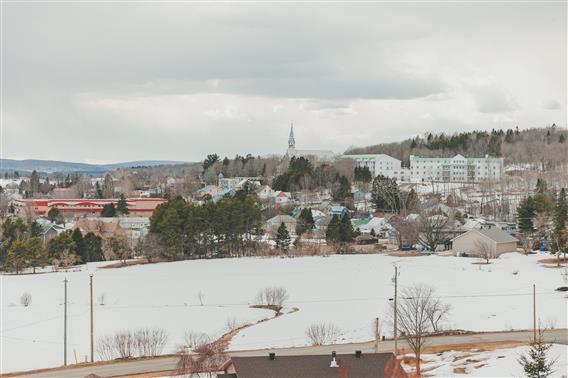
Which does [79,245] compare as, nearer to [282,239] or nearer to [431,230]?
[282,239]

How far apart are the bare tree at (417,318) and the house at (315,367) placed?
2.51 meters

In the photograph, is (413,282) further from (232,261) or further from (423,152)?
(423,152)

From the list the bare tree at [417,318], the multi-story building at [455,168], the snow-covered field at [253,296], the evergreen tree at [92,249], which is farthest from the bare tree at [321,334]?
the multi-story building at [455,168]

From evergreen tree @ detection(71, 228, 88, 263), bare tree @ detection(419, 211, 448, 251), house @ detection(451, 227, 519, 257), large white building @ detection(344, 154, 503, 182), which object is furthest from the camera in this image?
large white building @ detection(344, 154, 503, 182)

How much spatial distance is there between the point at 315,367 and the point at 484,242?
3285 centimetres

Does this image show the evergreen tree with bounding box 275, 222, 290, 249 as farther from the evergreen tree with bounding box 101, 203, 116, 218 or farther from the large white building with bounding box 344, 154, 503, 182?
the large white building with bounding box 344, 154, 503, 182

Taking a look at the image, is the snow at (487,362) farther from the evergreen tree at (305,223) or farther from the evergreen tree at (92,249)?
the evergreen tree at (305,223)

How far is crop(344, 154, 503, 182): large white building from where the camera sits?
112725mm

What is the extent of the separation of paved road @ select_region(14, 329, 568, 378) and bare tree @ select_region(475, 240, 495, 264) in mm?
20803

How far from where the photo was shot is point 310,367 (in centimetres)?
1881

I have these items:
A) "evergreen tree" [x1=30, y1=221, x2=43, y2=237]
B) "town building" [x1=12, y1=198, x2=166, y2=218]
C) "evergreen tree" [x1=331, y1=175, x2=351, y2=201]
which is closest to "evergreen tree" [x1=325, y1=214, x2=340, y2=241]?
"evergreen tree" [x1=30, y1=221, x2=43, y2=237]

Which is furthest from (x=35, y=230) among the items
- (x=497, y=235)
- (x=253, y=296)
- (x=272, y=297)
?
(x=497, y=235)

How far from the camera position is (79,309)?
111 ft

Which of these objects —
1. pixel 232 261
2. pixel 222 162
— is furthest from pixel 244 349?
pixel 222 162
